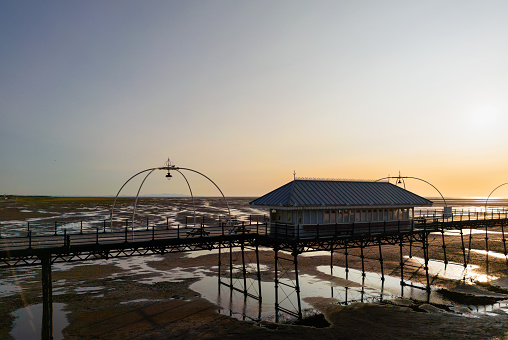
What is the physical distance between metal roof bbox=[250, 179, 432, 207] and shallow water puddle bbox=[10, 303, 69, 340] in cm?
1739

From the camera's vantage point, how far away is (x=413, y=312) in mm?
26516

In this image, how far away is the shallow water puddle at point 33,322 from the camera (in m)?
22.2

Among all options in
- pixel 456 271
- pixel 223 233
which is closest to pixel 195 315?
pixel 223 233

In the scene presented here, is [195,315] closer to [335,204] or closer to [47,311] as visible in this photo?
[47,311]

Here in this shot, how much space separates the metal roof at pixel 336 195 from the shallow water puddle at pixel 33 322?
685 inches

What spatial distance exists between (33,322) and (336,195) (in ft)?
86.1

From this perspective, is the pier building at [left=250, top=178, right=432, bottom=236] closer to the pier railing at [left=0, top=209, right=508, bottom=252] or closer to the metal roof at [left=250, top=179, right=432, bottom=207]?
the metal roof at [left=250, top=179, right=432, bottom=207]

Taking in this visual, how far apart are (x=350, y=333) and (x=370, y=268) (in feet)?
70.1

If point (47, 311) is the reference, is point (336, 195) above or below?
above

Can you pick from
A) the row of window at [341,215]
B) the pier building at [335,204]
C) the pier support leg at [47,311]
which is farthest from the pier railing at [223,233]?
the pier support leg at [47,311]

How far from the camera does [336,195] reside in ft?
105

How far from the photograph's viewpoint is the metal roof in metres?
29.3

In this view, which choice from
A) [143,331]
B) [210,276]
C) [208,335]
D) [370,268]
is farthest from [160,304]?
[370,268]

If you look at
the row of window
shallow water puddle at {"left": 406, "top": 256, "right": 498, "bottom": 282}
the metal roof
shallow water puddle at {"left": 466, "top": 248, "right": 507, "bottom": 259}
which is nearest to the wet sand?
shallow water puddle at {"left": 406, "top": 256, "right": 498, "bottom": 282}
